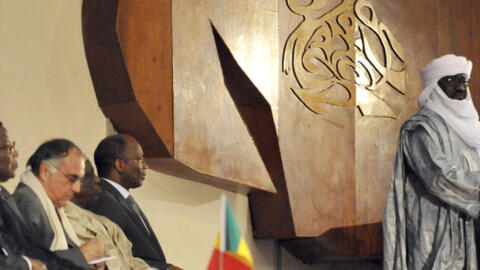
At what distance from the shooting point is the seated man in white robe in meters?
3.96

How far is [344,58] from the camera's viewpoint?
6004 millimetres

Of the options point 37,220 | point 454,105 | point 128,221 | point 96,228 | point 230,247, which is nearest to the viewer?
point 230,247

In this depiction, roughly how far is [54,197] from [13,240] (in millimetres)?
305

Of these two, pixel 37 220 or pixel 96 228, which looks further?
pixel 96 228

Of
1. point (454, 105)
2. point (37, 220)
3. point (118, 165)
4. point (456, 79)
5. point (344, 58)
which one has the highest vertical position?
point (344, 58)

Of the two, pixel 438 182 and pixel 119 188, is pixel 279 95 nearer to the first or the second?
pixel 438 182

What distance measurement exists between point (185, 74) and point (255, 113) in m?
0.52

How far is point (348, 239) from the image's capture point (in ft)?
19.5

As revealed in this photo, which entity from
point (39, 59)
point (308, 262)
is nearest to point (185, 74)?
point (39, 59)

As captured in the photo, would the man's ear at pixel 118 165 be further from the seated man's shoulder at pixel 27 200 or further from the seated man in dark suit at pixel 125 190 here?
the seated man's shoulder at pixel 27 200

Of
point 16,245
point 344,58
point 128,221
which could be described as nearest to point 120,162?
point 128,221

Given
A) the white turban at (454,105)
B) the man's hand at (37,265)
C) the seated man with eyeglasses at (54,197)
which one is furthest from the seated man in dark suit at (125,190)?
the white turban at (454,105)

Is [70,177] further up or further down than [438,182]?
further up

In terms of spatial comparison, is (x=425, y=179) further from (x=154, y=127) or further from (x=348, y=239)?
(x=154, y=127)
